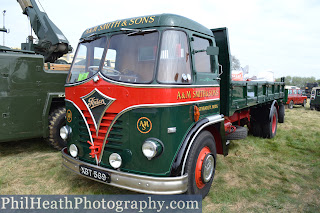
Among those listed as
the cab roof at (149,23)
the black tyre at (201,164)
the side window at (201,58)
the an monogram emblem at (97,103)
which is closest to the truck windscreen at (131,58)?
the cab roof at (149,23)

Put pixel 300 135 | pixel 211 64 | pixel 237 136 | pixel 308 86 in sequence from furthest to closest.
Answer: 1. pixel 308 86
2. pixel 300 135
3. pixel 237 136
4. pixel 211 64

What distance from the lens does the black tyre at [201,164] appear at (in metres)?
3.03

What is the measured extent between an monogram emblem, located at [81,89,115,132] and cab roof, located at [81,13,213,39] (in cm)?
90

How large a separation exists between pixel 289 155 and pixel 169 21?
171 inches

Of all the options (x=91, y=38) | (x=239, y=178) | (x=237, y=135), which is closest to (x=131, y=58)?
(x=91, y=38)

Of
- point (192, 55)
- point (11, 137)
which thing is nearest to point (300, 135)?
point (192, 55)

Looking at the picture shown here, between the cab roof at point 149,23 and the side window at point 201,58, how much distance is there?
0.15m

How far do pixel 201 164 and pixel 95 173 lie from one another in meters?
1.37

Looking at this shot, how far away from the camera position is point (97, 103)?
314 centimetres

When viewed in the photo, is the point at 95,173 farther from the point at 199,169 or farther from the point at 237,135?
the point at 237,135

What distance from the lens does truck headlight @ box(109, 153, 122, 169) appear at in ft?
9.71

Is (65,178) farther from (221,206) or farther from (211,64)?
(211,64)

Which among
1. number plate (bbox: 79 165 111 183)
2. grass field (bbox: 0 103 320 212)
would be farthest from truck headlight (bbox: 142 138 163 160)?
grass field (bbox: 0 103 320 212)

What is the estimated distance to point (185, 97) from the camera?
305 cm
